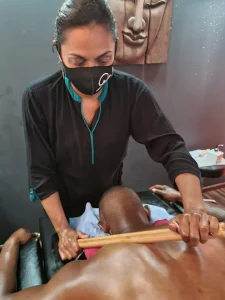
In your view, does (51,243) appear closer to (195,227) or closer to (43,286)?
(43,286)

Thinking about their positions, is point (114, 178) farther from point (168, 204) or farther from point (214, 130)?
point (214, 130)

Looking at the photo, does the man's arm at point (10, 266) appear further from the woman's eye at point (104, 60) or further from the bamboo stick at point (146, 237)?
the woman's eye at point (104, 60)

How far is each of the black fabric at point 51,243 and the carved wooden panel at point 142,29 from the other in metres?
1.03

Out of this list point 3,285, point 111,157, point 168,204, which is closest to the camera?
point 3,285

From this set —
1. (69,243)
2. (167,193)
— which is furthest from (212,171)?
(69,243)

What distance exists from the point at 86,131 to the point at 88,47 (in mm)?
379

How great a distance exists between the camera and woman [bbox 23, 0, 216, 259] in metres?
1.15

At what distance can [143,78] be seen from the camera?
226 centimetres

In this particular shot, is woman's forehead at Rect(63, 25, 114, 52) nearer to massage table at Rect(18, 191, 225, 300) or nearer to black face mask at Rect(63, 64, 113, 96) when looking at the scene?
black face mask at Rect(63, 64, 113, 96)

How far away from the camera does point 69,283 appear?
2.81 feet

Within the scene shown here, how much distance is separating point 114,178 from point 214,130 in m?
1.67

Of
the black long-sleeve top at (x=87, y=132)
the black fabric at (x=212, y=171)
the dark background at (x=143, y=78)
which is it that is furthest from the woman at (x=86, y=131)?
the black fabric at (x=212, y=171)

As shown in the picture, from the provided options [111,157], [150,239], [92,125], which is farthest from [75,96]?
[150,239]

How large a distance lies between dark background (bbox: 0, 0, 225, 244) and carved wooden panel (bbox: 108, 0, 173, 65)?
0.12 metres
